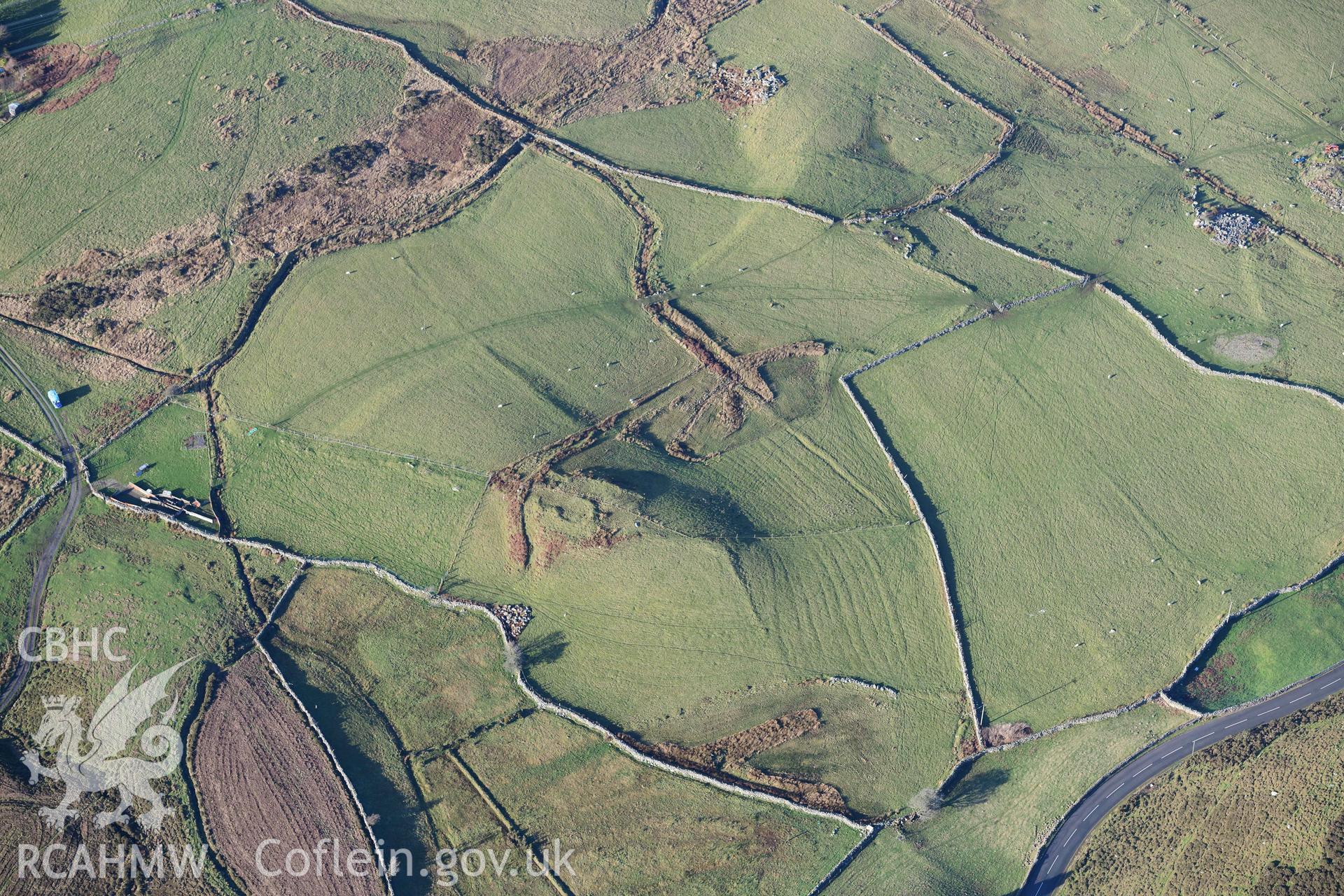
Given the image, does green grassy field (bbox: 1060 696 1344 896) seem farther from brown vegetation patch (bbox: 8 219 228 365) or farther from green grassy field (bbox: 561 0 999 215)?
brown vegetation patch (bbox: 8 219 228 365)

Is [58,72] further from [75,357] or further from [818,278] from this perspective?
[818,278]

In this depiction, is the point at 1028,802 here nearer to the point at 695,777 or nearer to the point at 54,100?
the point at 695,777

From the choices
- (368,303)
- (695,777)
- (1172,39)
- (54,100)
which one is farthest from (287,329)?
(1172,39)

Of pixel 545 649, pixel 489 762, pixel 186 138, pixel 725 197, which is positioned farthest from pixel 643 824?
pixel 186 138

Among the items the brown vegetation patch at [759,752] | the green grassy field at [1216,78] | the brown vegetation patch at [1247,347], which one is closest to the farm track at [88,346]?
the brown vegetation patch at [759,752]

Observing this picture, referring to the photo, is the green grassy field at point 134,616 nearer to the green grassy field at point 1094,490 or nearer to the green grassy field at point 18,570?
the green grassy field at point 18,570

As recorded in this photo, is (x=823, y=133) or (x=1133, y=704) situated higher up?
(x=823, y=133)
